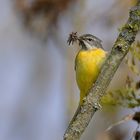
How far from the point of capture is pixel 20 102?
5.77 metres

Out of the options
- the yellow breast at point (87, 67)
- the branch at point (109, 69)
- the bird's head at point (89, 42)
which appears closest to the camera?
the branch at point (109, 69)

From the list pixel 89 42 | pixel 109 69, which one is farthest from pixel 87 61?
pixel 109 69

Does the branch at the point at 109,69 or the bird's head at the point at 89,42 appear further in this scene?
the bird's head at the point at 89,42

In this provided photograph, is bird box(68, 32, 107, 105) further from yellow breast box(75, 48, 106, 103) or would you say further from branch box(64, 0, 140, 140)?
branch box(64, 0, 140, 140)

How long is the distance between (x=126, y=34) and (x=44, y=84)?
3293 millimetres

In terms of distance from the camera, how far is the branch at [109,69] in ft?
8.58

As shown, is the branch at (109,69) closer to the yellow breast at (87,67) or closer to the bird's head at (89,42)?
the yellow breast at (87,67)

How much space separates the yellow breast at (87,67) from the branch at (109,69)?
72cm

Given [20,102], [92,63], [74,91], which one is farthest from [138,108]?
[20,102]

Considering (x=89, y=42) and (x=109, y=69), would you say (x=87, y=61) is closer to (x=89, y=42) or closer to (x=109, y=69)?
(x=89, y=42)

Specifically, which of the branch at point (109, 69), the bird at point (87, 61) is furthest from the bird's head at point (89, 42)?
the branch at point (109, 69)

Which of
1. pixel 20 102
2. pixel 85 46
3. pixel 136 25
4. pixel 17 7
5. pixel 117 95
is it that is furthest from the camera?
pixel 20 102

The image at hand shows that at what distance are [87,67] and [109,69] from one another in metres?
1.01

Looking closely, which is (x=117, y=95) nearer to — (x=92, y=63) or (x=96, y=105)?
(x=96, y=105)
